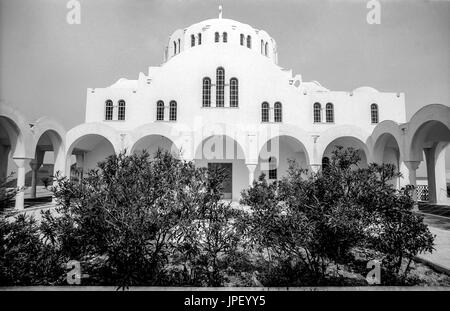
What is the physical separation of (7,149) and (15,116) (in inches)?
284

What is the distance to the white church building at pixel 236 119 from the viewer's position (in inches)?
544

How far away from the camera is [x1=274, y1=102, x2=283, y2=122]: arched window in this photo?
15.7m

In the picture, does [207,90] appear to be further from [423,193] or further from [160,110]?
[423,193]

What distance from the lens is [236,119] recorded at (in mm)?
15289

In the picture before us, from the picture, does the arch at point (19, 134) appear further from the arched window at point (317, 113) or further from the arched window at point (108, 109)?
the arched window at point (317, 113)

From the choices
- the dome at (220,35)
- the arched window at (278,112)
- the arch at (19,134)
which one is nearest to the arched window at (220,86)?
the arched window at (278,112)

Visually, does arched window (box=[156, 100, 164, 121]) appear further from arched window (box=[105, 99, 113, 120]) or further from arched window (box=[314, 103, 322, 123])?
arched window (box=[314, 103, 322, 123])

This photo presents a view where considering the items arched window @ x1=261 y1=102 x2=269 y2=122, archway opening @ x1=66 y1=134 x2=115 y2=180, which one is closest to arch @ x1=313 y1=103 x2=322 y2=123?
arched window @ x1=261 y1=102 x2=269 y2=122

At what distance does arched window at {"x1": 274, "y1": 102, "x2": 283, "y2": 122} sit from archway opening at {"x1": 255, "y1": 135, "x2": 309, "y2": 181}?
1207 millimetres

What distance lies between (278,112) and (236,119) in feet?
8.34

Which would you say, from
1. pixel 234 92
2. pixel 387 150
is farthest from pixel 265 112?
pixel 387 150

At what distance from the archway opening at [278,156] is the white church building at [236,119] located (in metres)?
0.06
